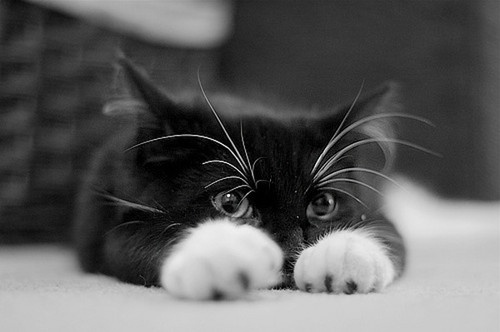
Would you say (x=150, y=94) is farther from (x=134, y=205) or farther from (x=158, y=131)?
(x=134, y=205)

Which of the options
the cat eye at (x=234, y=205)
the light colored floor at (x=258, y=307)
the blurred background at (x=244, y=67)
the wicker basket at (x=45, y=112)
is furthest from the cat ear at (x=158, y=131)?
the blurred background at (x=244, y=67)

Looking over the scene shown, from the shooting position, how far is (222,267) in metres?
0.74

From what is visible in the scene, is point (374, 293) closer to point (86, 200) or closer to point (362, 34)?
point (86, 200)

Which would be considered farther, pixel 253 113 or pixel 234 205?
pixel 253 113

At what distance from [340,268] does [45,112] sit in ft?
3.77

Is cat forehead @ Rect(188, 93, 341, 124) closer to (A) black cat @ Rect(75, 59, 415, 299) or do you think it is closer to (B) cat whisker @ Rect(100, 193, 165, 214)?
(A) black cat @ Rect(75, 59, 415, 299)

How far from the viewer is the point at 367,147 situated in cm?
115

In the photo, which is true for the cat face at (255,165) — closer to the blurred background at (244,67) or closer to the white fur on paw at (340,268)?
the white fur on paw at (340,268)

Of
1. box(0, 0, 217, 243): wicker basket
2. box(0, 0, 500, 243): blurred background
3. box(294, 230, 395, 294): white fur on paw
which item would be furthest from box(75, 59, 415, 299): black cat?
box(0, 0, 500, 243): blurred background

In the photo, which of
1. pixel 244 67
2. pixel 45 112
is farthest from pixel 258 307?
pixel 244 67

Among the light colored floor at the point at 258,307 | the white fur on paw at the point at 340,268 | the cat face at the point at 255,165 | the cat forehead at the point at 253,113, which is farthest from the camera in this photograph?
the cat forehead at the point at 253,113

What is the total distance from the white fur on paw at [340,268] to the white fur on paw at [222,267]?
9 cm

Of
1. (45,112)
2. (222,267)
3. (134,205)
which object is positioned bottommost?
(45,112)

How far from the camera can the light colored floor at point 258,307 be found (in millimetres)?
666
